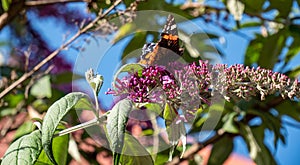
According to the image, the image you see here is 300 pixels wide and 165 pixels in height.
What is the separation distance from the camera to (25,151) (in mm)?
566

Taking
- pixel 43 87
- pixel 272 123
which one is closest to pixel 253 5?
pixel 272 123

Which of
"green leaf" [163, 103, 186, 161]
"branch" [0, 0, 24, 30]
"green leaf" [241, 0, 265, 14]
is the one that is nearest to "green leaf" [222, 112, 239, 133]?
"green leaf" [241, 0, 265, 14]

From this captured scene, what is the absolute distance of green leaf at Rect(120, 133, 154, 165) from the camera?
0.61m

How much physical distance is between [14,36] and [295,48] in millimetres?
615

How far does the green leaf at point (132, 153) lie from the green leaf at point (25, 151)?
9 cm

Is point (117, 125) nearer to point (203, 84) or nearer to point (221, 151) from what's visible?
point (203, 84)

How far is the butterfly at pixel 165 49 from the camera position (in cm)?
57

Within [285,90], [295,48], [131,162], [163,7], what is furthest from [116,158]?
[295,48]

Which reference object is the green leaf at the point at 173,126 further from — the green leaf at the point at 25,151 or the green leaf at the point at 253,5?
the green leaf at the point at 253,5

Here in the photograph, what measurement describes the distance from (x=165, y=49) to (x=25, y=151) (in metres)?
0.17

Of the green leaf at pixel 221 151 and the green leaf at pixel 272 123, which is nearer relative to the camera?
the green leaf at pixel 272 123

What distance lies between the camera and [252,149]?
114 cm

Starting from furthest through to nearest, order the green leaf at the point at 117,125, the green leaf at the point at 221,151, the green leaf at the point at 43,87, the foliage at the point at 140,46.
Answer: the green leaf at the point at 221,151 → the green leaf at the point at 43,87 → the foliage at the point at 140,46 → the green leaf at the point at 117,125

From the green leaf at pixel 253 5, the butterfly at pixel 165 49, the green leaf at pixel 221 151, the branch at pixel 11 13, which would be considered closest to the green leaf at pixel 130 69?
the butterfly at pixel 165 49
